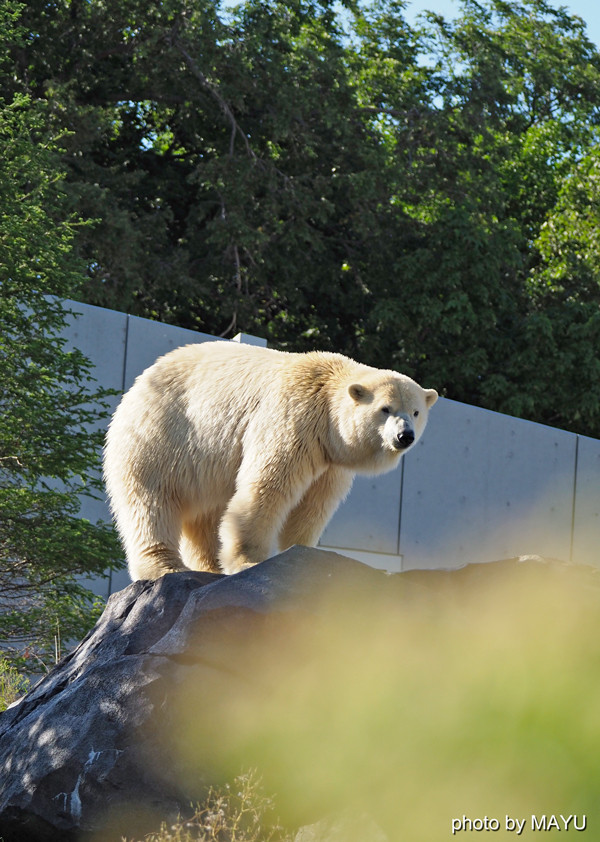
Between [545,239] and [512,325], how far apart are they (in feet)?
7.04

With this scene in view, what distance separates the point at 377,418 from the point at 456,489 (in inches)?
290

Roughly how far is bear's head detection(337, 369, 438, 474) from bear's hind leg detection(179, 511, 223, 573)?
2.57ft

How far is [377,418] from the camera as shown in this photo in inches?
163

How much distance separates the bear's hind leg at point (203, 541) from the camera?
4.68 meters

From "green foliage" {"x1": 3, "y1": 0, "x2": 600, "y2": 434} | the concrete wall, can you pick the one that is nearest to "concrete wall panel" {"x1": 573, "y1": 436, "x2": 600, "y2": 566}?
the concrete wall

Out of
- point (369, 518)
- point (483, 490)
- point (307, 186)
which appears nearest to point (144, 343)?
point (369, 518)

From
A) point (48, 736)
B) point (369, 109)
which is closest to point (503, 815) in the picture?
point (48, 736)

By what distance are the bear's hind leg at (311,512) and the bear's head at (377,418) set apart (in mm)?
163

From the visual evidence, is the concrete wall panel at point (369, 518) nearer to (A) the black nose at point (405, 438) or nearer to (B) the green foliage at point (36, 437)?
(B) the green foliage at point (36, 437)

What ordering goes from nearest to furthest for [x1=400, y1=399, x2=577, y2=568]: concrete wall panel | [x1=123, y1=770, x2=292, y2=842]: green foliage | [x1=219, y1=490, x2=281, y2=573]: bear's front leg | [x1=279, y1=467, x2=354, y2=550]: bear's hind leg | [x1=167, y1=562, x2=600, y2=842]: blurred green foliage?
[x1=167, y1=562, x2=600, y2=842]: blurred green foliage
[x1=123, y1=770, x2=292, y2=842]: green foliage
[x1=219, y1=490, x2=281, y2=573]: bear's front leg
[x1=279, y1=467, x2=354, y2=550]: bear's hind leg
[x1=400, y1=399, x2=577, y2=568]: concrete wall panel

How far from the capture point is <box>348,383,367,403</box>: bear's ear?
419cm

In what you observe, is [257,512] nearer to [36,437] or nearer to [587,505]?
[36,437]

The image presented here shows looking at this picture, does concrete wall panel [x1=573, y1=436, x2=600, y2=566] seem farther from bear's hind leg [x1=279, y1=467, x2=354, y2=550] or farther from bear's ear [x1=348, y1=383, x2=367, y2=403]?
bear's ear [x1=348, y1=383, x2=367, y2=403]

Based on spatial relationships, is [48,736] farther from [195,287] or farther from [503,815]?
[195,287]
